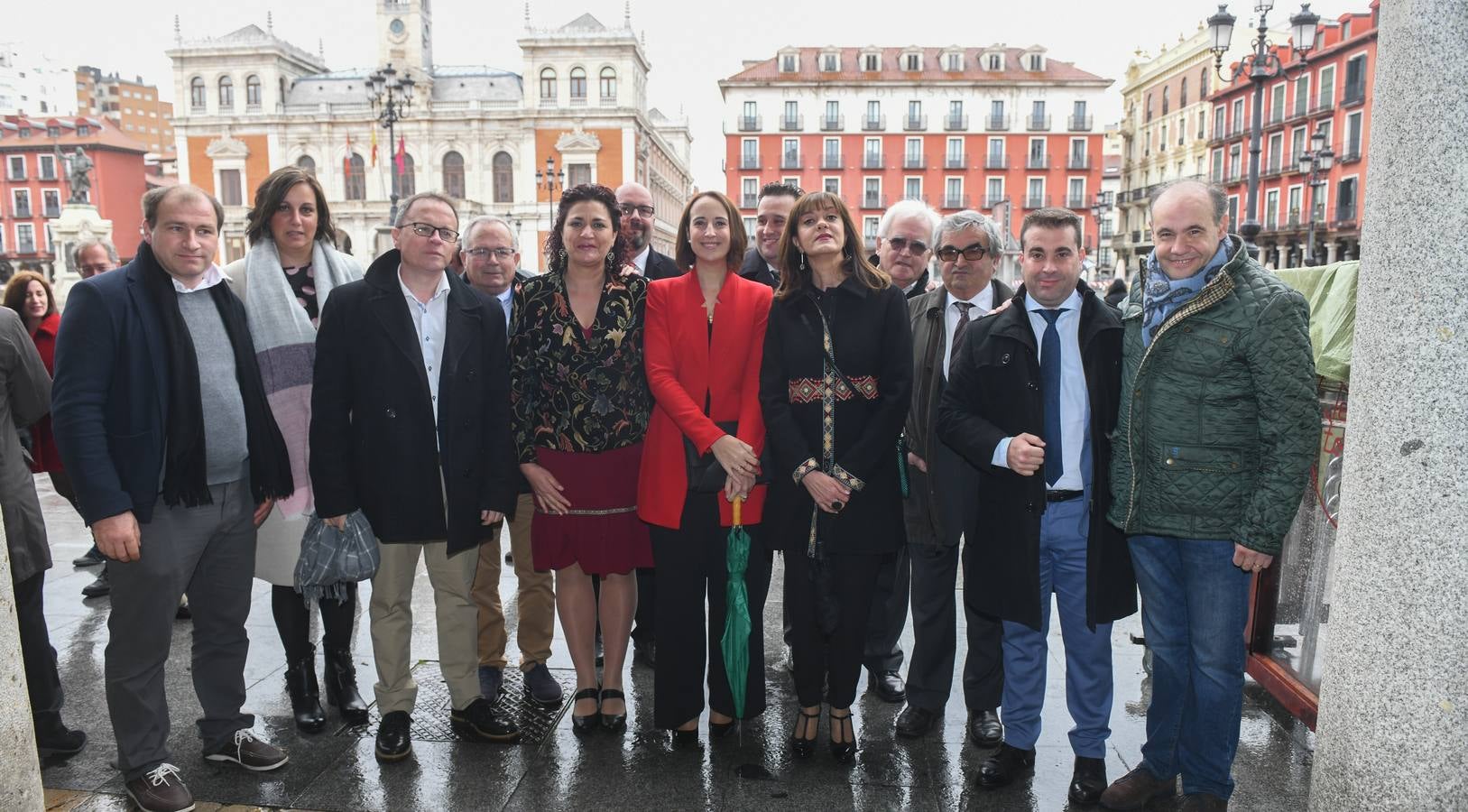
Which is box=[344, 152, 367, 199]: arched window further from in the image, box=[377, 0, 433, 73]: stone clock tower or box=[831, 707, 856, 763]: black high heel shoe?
box=[831, 707, 856, 763]: black high heel shoe

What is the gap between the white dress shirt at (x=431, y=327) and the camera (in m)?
3.26

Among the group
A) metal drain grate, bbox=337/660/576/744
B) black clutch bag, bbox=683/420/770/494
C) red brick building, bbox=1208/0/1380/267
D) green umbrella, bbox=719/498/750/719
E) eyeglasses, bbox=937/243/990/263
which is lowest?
metal drain grate, bbox=337/660/576/744

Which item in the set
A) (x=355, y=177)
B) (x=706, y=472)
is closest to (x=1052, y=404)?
(x=706, y=472)

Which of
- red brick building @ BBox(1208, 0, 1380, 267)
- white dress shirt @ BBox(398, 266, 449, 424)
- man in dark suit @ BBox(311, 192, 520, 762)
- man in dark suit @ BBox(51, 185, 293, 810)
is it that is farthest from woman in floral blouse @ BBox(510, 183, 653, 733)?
red brick building @ BBox(1208, 0, 1380, 267)

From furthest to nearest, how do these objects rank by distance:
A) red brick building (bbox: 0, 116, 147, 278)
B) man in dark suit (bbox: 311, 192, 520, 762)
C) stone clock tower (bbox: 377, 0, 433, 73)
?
stone clock tower (bbox: 377, 0, 433, 73), red brick building (bbox: 0, 116, 147, 278), man in dark suit (bbox: 311, 192, 520, 762)

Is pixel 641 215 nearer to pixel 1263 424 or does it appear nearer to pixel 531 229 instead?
pixel 1263 424

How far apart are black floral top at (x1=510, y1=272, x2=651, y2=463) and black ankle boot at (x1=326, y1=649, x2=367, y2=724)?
1.16m

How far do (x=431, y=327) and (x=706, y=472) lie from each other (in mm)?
1178

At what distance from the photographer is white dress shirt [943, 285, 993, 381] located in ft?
11.6

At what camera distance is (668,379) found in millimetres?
3191

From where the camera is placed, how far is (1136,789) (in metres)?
2.94

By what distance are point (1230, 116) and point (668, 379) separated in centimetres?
4806

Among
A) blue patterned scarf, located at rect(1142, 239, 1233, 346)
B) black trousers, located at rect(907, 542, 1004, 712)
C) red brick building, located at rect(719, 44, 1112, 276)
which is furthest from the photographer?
red brick building, located at rect(719, 44, 1112, 276)

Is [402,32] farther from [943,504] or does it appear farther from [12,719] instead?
[12,719]
